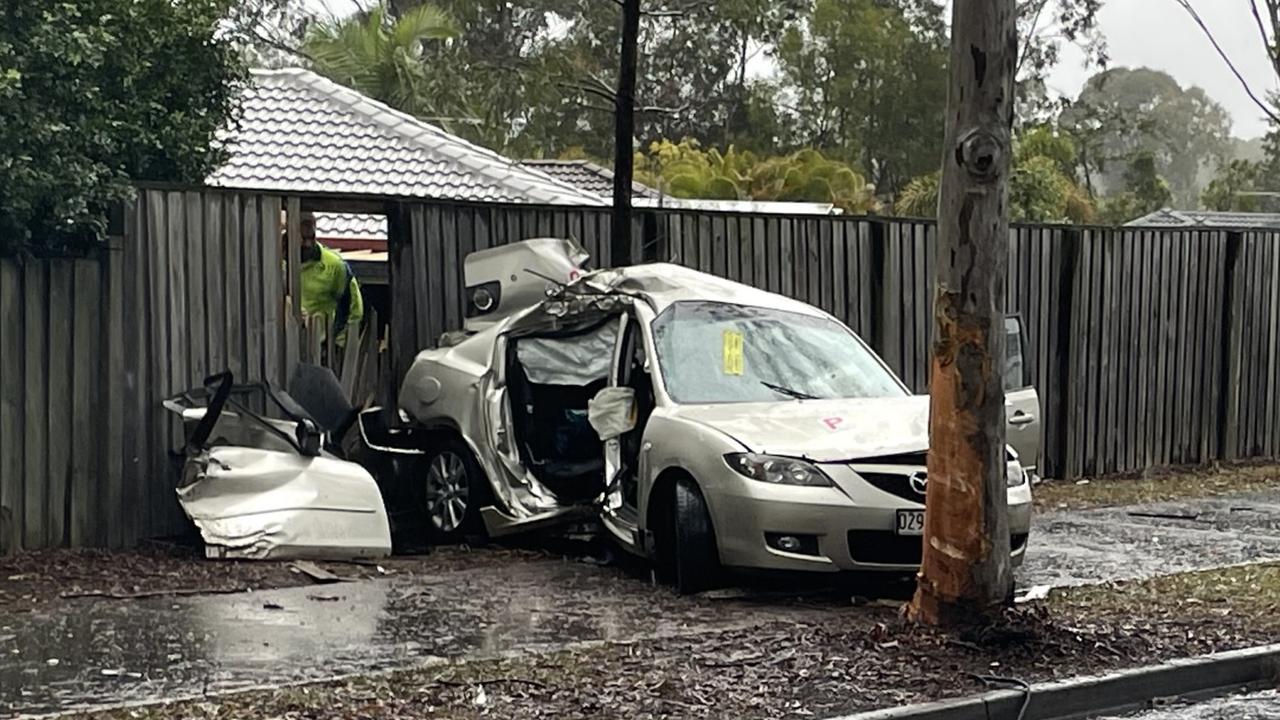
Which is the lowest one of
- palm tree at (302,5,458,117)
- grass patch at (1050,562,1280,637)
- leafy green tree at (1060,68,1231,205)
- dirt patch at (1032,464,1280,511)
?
dirt patch at (1032,464,1280,511)

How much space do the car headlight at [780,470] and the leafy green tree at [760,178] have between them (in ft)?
90.3

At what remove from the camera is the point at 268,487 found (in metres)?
10.4

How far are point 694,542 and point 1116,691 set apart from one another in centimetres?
253

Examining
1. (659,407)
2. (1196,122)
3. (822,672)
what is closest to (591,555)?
(659,407)

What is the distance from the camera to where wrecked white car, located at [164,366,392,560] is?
10258 mm

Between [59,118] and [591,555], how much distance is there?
4.16 metres

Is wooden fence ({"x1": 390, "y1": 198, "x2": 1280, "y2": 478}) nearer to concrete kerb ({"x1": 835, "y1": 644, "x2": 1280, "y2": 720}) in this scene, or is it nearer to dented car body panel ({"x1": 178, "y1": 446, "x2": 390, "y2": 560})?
dented car body panel ({"x1": 178, "y1": 446, "x2": 390, "y2": 560})

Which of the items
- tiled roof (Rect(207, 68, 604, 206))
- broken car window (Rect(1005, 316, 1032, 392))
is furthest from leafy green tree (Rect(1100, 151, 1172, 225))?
broken car window (Rect(1005, 316, 1032, 392))

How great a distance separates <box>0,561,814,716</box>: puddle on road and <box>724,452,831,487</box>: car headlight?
696mm

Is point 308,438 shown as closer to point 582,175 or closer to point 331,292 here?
point 331,292

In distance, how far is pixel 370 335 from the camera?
41.0 ft

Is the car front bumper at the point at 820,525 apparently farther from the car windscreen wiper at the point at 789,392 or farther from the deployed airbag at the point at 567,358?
the deployed airbag at the point at 567,358

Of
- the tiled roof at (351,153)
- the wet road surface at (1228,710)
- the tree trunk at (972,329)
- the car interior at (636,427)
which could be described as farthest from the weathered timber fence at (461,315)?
the tiled roof at (351,153)

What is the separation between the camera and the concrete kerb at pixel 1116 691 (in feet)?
22.8
